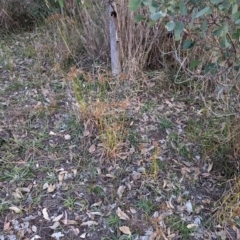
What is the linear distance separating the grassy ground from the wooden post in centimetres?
11

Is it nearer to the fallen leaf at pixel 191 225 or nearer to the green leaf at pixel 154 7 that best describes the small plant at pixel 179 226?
the fallen leaf at pixel 191 225

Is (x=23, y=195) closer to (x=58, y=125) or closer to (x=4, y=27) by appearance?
(x=58, y=125)

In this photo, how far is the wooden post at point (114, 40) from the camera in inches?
118

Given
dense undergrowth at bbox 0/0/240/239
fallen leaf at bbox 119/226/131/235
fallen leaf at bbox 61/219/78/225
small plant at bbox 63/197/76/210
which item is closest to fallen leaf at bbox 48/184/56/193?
dense undergrowth at bbox 0/0/240/239

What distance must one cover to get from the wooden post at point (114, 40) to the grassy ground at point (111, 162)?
0.11m

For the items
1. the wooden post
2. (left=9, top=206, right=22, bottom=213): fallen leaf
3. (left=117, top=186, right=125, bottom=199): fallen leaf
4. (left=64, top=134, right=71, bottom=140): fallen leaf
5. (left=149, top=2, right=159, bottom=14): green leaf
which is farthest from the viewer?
the wooden post

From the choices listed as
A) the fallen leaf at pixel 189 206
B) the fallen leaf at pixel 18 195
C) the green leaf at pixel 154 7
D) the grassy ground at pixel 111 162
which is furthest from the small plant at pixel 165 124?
the green leaf at pixel 154 7

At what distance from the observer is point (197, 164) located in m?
2.39

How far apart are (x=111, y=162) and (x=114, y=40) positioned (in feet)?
4.17

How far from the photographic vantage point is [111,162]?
2.38 meters

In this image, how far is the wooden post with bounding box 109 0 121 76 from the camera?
3.01 meters

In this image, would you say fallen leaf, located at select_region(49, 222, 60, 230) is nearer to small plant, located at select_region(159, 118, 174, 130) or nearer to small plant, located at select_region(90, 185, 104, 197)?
small plant, located at select_region(90, 185, 104, 197)

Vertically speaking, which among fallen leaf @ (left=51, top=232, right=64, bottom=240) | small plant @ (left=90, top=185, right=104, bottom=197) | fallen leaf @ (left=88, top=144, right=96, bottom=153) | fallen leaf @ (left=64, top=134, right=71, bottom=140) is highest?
fallen leaf @ (left=64, top=134, right=71, bottom=140)

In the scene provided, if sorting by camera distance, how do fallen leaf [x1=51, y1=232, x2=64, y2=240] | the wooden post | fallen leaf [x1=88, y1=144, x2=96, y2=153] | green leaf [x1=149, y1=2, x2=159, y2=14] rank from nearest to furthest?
green leaf [x1=149, y1=2, x2=159, y2=14] < fallen leaf [x1=51, y1=232, x2=64, y2=240] < fallen leaf [x1=88, y1=144, x2=96, y2=153] < the wooden post
